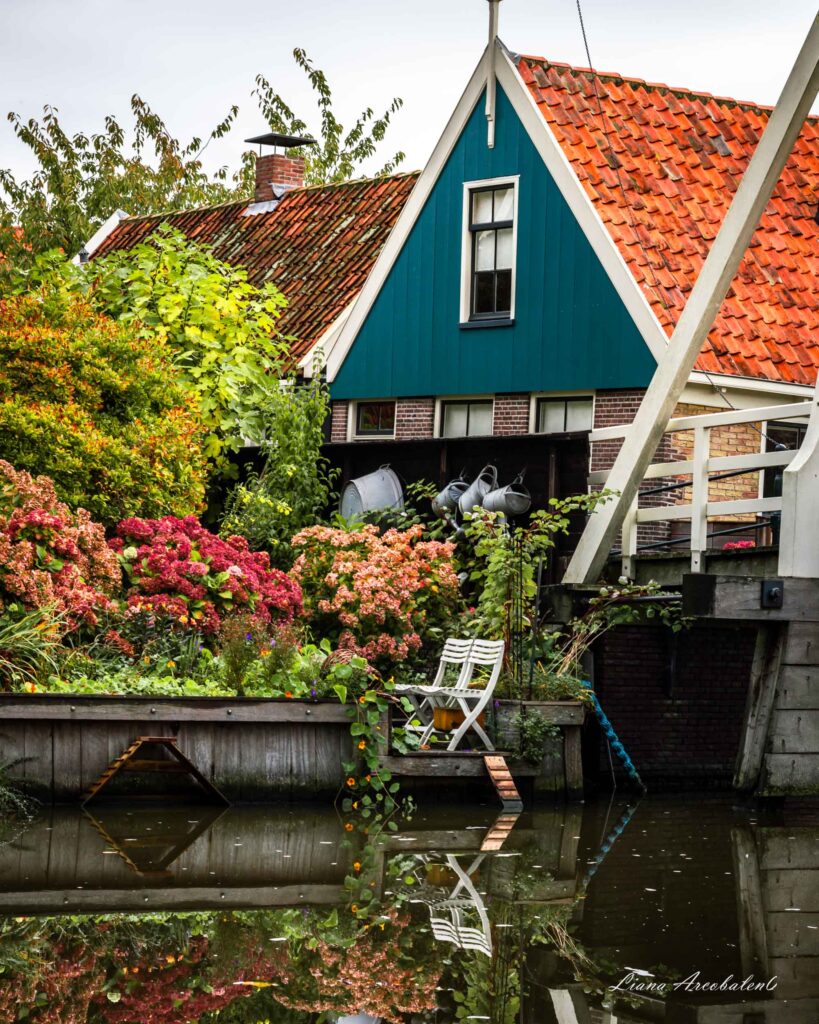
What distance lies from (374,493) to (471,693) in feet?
16.7

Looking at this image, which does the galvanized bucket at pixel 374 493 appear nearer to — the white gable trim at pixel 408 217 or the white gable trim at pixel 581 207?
the white gable trim at pixel 581 207

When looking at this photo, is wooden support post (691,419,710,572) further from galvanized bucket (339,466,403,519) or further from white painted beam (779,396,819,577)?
galvanized bucket (339,466,403,519)

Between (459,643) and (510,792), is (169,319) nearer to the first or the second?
(459,643)

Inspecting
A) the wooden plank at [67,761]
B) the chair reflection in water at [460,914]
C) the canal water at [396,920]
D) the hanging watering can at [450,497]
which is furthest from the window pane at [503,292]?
the chair reflection in water at [460,914]

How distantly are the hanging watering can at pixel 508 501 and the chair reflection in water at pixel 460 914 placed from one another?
703 centimetres

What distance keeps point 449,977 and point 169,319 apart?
14.1m

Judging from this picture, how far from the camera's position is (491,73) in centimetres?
2061

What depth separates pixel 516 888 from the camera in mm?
9930

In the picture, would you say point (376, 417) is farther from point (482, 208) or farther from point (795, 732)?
point (795, 732)

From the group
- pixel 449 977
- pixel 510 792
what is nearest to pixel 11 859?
pixel 449 977

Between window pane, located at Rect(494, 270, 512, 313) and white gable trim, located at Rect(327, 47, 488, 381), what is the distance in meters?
1.55

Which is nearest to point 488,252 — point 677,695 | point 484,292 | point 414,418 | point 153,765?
point 484,292

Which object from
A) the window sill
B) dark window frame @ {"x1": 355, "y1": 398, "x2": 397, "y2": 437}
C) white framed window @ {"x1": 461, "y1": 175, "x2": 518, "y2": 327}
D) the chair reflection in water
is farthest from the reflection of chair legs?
dark window frame @ {"x1": 355, "y1": 398, "x2": 397, "y2": 437}

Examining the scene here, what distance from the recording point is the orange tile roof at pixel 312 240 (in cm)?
2358
